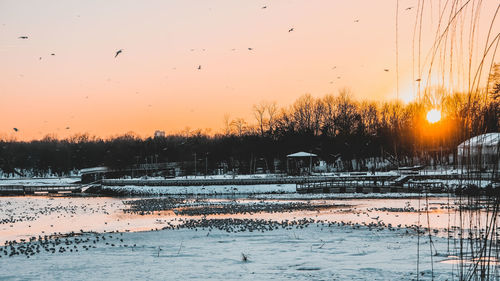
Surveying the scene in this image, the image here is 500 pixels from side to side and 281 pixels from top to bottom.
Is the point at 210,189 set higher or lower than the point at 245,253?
lower

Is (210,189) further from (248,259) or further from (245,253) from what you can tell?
(248,259)

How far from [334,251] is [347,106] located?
3969 inches

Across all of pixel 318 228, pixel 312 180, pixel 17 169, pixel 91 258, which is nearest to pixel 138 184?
pixel 312 180

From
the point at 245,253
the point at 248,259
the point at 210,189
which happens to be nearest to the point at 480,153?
the point at 248,259

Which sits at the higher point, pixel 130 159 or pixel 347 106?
pixel 347 106

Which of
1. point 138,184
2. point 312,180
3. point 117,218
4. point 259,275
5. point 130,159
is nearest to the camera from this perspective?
point 259,275

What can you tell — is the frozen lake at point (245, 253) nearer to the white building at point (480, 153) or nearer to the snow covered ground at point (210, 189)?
the white building at point (480, 153)

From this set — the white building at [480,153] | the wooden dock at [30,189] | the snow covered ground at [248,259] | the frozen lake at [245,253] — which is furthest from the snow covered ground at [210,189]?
the white building at [480,153]

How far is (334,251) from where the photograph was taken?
1515 cm

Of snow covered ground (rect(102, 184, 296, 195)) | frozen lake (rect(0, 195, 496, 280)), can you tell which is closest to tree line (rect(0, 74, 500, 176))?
snow covered ground (rect(102, 184, 296, 195))

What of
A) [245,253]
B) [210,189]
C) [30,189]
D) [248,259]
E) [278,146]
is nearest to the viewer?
[248,259]

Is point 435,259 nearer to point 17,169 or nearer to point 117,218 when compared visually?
point 117,218

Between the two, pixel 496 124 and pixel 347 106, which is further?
pixel 347 106

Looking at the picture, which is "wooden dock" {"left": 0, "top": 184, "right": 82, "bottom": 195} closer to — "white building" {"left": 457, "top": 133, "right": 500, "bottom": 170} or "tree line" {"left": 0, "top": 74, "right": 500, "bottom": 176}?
"tree line" {"left": 0, "top": 74, "right": 500, "bottom": 176}
